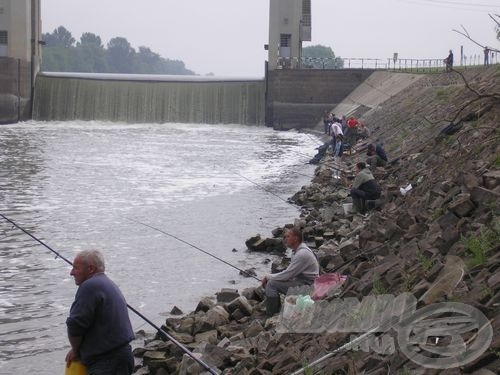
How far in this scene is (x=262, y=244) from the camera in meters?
15.3

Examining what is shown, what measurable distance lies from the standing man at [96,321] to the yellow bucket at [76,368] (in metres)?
0.04

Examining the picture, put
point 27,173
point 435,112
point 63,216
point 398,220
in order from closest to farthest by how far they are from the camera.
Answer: point 398,220, point 63,216, point 435,112, point 27,173

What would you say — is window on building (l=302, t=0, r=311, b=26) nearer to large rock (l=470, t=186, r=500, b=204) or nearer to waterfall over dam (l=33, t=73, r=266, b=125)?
waterfall over dam (l=33, t=73, r=266, b=125)

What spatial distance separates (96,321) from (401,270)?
341 cm

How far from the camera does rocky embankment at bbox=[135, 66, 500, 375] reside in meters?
5.78

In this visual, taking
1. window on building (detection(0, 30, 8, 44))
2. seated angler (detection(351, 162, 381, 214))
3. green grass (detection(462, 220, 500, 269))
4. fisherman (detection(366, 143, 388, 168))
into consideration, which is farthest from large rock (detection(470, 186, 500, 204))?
window on building (detection(0, 30, 8, 44))

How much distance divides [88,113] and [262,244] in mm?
39893

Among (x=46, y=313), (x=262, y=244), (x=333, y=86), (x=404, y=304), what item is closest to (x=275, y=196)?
(x=262, y=244)

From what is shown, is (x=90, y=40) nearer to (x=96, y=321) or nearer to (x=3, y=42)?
(x=3, y=42)

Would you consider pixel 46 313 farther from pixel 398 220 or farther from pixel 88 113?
pixel 88 113

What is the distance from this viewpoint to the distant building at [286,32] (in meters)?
54.6

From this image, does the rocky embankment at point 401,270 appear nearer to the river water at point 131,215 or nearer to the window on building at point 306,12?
the river water at point 131,215

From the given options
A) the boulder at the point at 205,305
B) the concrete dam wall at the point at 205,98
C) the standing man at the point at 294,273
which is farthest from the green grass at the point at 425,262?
the concrete dam wall at the point at 205,98

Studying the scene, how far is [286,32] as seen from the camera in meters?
54.7
